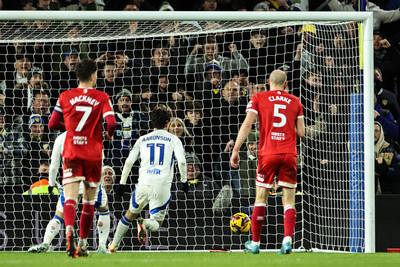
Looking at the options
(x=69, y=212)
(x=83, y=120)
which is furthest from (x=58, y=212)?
(x=83, y=120)

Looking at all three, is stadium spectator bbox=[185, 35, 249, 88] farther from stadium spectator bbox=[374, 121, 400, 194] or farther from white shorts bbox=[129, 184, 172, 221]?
white shorts bbox=[129, 184, 172, 221]

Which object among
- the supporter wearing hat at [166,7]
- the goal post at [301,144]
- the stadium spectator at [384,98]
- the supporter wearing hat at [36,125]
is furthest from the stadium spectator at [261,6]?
the supporter wearing hat at [36,125]

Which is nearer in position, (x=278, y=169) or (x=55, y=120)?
(x=55, y=120)

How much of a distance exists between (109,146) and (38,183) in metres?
1.10

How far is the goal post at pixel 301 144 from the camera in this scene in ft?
29.5

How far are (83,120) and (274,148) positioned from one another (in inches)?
73.1

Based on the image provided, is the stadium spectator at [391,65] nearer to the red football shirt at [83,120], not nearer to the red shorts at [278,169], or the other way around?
the red shorts at [278,169]

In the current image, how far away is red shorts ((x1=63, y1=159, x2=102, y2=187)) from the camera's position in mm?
6863

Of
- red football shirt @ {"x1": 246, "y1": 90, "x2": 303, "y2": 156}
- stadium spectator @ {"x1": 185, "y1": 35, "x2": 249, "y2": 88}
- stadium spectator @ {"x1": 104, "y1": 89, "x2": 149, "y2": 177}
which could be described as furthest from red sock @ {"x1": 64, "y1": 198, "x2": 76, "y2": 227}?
stadium spectator @ {"x1": 185, "y1": 35, "x2": 249, "y2": 88}

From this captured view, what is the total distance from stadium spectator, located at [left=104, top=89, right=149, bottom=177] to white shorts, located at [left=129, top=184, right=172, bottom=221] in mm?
1563

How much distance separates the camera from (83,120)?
6.93 meters

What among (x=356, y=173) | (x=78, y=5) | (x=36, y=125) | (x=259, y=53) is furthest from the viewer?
(x=78, y=5)

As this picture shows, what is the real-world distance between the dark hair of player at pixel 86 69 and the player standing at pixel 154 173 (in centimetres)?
170

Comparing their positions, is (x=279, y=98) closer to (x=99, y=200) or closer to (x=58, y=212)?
(x=99, y=200)
